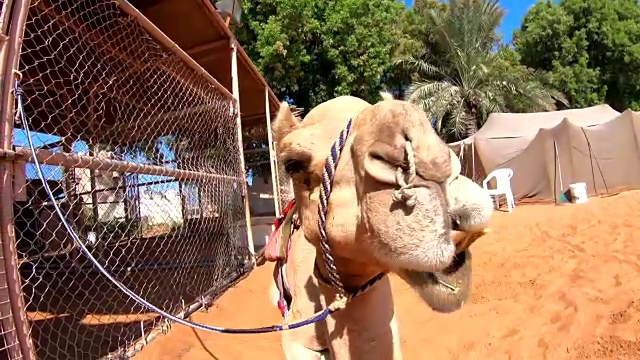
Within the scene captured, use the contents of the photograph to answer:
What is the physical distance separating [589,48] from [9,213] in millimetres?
31430

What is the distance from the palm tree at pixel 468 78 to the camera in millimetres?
22375

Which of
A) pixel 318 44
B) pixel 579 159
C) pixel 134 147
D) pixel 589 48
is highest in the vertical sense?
pixel 589 48

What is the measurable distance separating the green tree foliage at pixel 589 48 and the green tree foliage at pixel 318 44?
12745 mm

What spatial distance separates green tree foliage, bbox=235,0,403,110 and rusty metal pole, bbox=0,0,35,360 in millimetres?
15378

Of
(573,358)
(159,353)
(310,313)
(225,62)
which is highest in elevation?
(225,62)

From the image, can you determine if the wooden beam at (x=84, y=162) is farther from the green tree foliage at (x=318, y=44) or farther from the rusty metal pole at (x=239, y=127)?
the green tree foliage at (x=318, y=44)

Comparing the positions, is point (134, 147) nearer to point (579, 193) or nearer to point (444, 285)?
point (444, 285)

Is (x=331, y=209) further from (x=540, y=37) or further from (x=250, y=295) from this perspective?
(x=540, y=37)

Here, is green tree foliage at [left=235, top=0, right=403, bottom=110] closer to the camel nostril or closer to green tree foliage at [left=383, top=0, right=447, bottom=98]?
green tree foliage at [left=383, top=0, right=447, bottom=98]

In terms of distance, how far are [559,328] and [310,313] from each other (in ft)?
11.7

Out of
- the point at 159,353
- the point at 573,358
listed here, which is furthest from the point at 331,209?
the point at 573,358

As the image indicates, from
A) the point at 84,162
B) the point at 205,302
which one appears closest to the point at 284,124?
Result: the point at 84,162

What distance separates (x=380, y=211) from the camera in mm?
1244

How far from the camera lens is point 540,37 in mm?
27609
